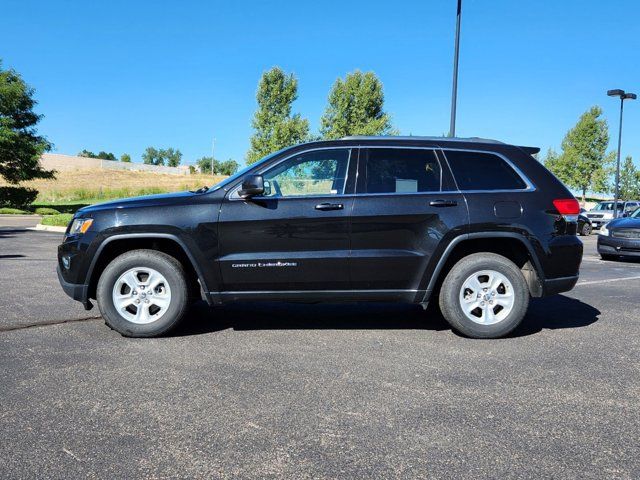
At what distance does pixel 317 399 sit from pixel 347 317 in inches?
99.9

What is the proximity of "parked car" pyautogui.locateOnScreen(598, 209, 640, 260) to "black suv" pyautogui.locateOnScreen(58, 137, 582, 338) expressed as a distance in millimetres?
8435

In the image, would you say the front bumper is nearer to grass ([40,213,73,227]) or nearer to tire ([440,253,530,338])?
tire ([440,253,530,338])

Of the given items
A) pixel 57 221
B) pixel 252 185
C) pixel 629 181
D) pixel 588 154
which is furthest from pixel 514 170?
pixel 629 181

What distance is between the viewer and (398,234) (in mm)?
4840

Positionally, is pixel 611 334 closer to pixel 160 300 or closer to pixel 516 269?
pixel 516 269

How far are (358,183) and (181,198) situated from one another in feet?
5.38

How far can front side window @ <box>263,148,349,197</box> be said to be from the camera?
4.95m

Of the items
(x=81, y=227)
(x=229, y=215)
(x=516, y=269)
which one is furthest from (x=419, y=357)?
(x=81, y=227)

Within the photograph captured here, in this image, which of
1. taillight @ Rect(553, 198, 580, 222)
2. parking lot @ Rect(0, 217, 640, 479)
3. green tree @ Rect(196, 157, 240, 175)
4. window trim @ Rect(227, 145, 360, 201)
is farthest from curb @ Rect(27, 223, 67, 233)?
green tree @ Rect(196, 157, 240, 175)

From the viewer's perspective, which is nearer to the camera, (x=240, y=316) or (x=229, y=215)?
(x=229, y=215)

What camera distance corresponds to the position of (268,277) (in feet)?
15.8

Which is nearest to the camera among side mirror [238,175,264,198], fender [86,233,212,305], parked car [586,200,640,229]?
side mirror [238,175,264,198]

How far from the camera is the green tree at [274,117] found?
40.1 m

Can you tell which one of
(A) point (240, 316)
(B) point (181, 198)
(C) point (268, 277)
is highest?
(B) point (181, 198)
